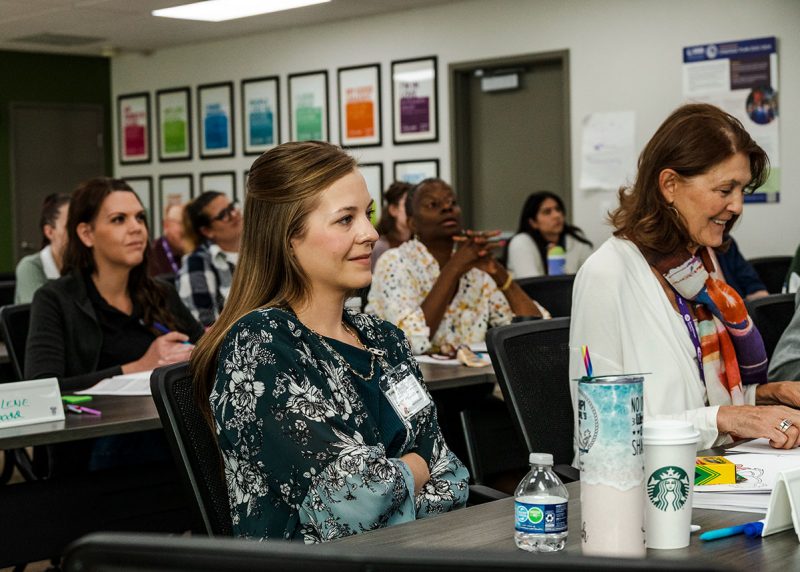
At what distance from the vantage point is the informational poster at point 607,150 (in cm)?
711

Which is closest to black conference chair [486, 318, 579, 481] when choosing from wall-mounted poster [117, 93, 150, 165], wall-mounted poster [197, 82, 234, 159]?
wall-mounted poster [197, 82, 234, 159]

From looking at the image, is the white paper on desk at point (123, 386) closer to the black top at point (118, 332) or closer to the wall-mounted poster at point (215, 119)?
the black top at point (118, 332)

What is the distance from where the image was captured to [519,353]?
2.28 metres

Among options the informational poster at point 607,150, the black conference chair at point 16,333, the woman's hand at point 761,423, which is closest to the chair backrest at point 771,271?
the informational poster at point 607,150

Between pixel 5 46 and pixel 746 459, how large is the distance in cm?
893

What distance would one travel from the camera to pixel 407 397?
1.84 meters

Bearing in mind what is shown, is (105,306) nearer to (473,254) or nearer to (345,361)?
(473,254)

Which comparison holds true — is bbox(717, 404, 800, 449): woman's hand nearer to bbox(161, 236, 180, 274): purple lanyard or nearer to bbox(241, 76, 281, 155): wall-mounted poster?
bbox(161, 236, 180, 274): purple lanyard

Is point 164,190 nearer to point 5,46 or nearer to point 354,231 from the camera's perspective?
point 5,46

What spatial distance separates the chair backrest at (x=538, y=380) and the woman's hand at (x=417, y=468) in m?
0.45

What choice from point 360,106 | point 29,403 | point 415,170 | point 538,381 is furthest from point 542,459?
point 360,106

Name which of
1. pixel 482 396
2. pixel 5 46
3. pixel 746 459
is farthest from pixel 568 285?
pixel 5 46

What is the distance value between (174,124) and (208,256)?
499 centimetres

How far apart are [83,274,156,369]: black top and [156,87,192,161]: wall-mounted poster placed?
6.37 m
